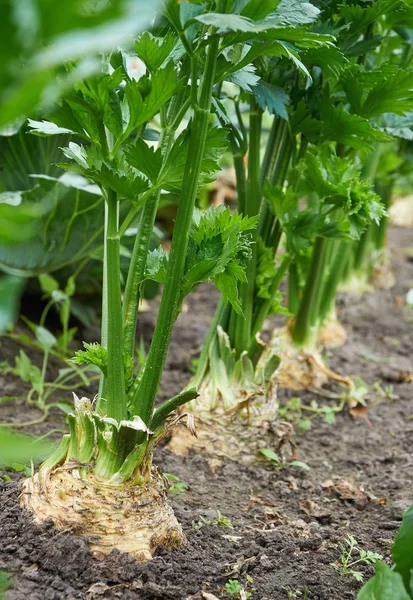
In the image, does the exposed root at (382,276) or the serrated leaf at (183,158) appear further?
the exposed root at (382,276)

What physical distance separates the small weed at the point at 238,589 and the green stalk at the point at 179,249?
34 cm

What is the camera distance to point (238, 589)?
4.08 feet

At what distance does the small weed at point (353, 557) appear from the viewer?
4.51 ft

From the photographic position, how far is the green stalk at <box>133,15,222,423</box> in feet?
3.89

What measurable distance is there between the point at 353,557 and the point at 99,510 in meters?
0.57

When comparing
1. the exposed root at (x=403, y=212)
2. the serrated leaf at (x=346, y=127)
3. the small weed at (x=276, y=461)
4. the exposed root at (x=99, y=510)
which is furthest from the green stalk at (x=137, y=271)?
the exposed root at (x=403, y=212)

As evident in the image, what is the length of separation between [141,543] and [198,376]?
0.88 metres

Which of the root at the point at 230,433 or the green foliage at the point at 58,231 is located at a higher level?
the green foliage at the point at 58,231

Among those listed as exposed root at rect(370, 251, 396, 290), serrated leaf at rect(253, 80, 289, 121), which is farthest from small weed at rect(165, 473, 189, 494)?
exposed root at rect(370, 251, 396, 290)

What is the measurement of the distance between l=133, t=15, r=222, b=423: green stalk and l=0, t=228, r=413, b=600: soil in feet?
0.97

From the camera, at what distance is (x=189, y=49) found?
1.14 metres

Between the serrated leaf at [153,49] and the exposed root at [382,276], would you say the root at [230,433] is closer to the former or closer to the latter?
the serrated leaf at [153,49]

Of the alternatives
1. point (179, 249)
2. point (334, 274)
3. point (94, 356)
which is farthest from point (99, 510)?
point (334, 274)

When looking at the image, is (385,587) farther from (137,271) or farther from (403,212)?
(403,212)
